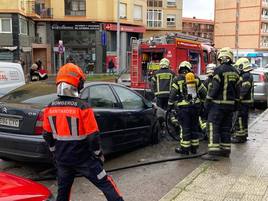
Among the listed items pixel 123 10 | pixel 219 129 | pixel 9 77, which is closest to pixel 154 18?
pixel 123 10

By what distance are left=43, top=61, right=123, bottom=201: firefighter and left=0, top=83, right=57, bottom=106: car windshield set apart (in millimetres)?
2156

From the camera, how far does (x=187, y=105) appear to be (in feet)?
25.0

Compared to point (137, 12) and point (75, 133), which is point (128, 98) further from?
point (137, 12)

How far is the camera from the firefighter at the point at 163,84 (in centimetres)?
1054

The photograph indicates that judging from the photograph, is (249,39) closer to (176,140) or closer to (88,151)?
(176,140)

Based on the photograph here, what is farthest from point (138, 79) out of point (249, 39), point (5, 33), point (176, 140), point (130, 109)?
point (249, 39)

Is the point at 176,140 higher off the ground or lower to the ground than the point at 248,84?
lower

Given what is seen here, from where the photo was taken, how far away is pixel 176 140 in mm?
9227

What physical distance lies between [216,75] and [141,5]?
4444 centimetres

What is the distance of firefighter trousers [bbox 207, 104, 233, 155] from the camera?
7.37 metres

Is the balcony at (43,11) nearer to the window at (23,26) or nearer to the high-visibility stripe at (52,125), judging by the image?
the window at (23,26)

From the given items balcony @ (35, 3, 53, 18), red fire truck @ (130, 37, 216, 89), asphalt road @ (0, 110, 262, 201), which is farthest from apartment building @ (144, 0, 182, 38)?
asphalt road @ (0, 110, 262, 201)

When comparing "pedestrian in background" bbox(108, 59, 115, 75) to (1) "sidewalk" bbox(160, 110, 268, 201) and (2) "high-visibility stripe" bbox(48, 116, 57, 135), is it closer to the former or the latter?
(1) "sidewalk" bbox(160, 110, 268, 201)

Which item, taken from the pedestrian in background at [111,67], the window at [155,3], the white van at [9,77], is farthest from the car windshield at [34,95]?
the window at [155,3]
